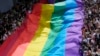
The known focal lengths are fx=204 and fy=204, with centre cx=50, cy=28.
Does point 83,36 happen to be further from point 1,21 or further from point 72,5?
point 1,21

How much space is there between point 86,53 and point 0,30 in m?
0.92

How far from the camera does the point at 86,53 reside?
1.59 m

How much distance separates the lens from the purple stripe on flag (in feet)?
5.39

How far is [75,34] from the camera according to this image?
182 centimetres

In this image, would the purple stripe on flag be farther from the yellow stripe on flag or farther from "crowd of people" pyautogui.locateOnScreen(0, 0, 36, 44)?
"crowd of people" pyautogui.locateOnScreen(0, 0, 36, 44)

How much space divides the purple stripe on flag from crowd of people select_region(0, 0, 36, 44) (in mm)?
567

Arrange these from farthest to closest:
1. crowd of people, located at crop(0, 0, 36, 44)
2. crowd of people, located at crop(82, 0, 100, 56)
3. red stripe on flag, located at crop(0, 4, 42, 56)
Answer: crowd of people, located at crop(0, 0, 36, 44) < red stripe on flag, located at crop(0, 4, 42, 56) < crowd of people, located at crop(82, 0, 100, 56)

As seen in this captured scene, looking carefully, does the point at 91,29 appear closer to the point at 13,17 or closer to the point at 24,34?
the point at 24,34

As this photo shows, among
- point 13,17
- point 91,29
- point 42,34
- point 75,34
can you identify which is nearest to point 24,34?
point 42,34

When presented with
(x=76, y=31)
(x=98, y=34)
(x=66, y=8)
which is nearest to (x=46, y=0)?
(x=66, y=8)

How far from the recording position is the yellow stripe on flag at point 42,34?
172 centimetres

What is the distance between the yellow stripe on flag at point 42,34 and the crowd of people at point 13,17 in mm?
216

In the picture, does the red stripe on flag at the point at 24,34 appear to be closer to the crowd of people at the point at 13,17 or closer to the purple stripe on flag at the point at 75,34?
the crowd of people at the point at 13,17

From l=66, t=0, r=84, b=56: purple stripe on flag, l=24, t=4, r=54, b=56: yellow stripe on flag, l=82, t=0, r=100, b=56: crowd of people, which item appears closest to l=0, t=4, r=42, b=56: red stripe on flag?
l=24, t=4, r=54, b=56: yellow stripe on flag
